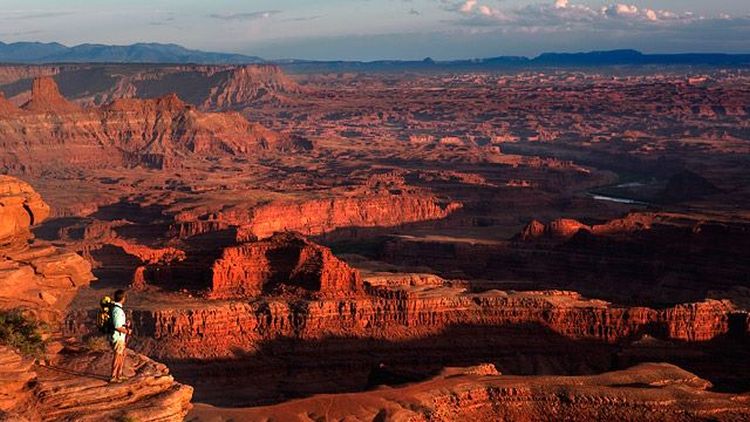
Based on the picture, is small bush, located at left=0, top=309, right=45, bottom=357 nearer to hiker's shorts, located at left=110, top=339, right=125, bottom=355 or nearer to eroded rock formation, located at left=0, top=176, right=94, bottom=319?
hiker's shorts, located at left=110, top=339, right=125, bottom=355

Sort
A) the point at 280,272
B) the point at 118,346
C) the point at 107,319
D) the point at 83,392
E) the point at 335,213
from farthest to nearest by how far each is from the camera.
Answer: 1. the point at 335,213
2. the point at 280,272
3. the point at 107,319
4. the point at 118,346
5. the point at 83,392

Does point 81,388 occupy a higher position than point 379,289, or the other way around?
point 81,388

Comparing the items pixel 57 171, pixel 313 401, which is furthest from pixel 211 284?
pixel 57 171

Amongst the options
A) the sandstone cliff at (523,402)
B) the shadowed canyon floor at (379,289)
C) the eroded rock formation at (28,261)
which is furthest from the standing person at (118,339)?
the eroded rock formation at (28,261)

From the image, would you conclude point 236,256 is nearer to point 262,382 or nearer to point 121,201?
point 262,382

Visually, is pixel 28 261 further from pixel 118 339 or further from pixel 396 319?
pixel 118 339

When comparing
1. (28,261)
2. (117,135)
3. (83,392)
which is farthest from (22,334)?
(117,135)
